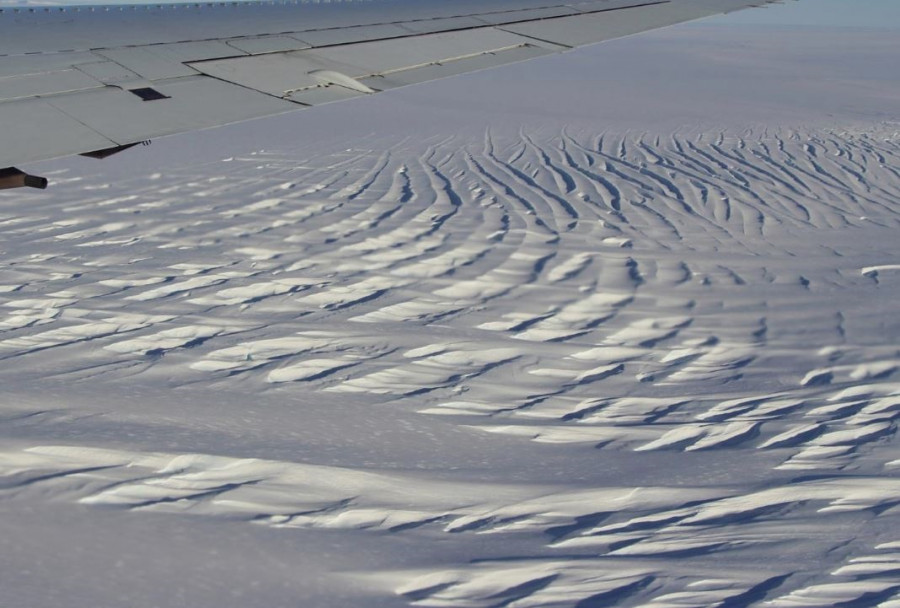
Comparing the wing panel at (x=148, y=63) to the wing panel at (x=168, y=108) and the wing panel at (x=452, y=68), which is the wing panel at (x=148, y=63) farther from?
the wing panel at (x=452, y=68)

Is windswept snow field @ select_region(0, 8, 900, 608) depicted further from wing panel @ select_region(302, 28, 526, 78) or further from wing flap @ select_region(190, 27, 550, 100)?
wing panel @ select_region(302, 28, 526, 78)

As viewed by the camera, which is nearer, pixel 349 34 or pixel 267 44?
pixel 267 44

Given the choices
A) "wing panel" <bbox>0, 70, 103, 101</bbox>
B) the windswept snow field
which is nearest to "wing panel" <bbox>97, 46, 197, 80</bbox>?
"wing panel" <bbox>0, 70, 103, 101</bbox>

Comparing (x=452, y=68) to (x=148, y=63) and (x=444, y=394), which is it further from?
(x=444, y=394)

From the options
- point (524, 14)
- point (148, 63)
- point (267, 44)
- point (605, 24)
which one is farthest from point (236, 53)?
point (605, 24)

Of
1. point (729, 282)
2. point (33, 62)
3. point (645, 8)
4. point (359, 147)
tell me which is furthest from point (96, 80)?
point (359, 147)

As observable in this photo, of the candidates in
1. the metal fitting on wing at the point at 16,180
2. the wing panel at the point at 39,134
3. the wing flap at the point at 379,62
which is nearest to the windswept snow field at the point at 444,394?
the metal fitting on wing at the point at 16,180
